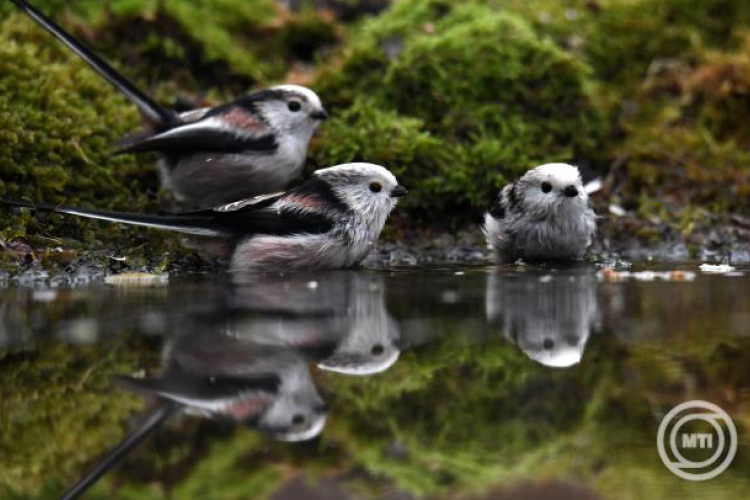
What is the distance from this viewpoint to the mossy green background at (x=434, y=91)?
22.4 ft

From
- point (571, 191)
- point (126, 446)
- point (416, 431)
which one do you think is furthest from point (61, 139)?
point (416, 431)

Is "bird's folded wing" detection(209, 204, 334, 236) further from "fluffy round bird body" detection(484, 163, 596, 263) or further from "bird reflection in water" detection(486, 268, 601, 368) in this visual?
"fluffy round bird body" detection(484, 163, 596, 263)

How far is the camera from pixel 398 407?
9.12ft

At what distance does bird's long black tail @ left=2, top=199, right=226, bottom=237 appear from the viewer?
18.5ft

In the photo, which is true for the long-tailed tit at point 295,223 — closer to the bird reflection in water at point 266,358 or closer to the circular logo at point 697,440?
the bird reflection in water at point 266,358

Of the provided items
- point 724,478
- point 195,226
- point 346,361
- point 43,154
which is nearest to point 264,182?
point 195,226

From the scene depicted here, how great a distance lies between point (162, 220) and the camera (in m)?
5.69

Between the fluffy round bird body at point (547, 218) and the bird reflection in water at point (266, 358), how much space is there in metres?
1.63

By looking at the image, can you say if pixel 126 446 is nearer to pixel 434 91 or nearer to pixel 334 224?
pixel 334 224

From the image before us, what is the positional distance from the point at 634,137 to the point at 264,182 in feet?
11.2

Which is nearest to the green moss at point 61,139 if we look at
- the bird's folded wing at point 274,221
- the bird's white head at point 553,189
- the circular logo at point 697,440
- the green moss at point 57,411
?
the bird's folded wing at point 274,221

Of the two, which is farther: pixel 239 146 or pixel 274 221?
pixel 239 146

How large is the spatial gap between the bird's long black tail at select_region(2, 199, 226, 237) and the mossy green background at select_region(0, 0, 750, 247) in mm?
278

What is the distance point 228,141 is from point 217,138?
0.24 feet
